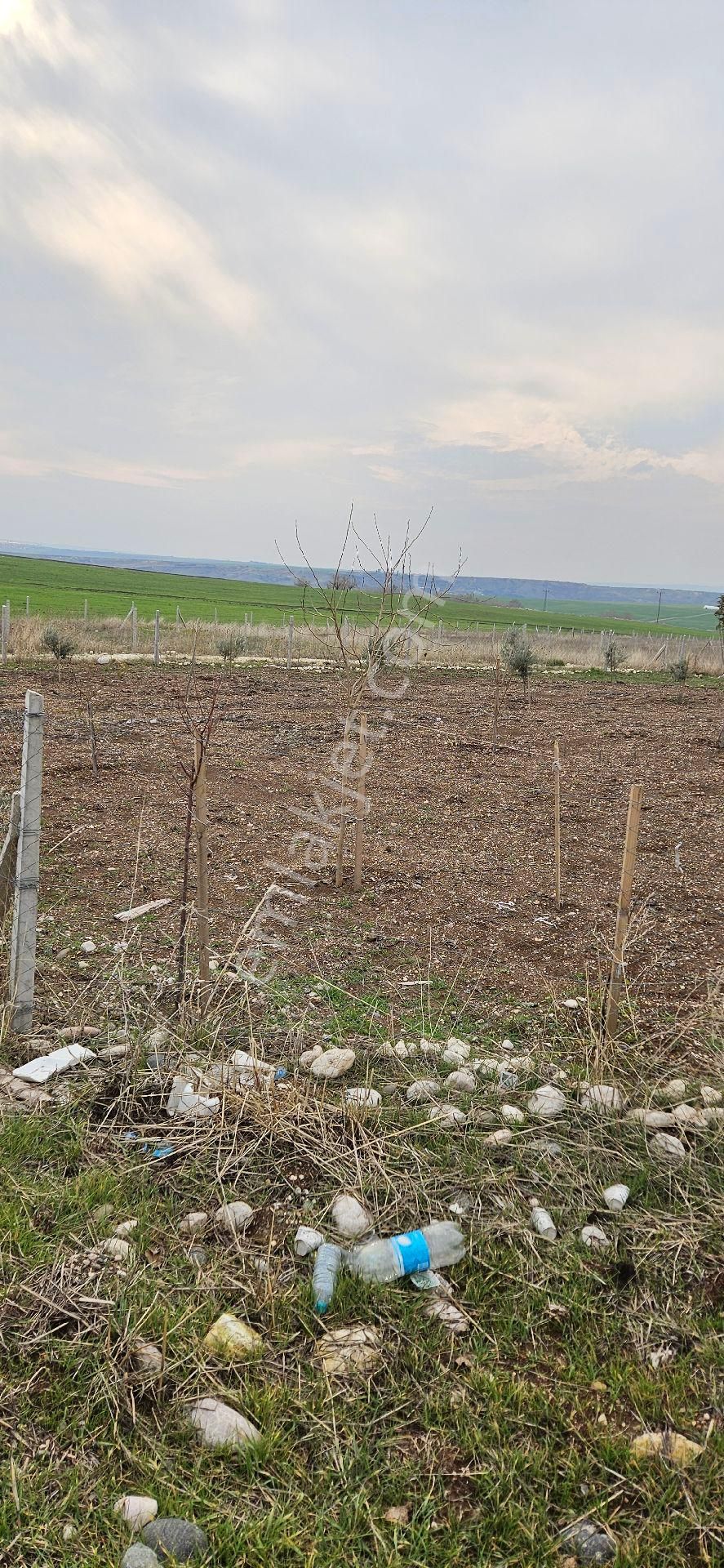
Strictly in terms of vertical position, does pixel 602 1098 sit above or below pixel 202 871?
below

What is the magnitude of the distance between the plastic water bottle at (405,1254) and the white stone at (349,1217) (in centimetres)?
5

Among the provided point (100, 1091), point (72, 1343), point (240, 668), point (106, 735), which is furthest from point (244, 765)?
point (240, 668)

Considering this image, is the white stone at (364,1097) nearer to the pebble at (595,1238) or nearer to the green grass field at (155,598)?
the pebble at (595,1238)

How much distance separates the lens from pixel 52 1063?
351cm

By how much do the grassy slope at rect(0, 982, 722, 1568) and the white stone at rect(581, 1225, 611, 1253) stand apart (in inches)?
1.3

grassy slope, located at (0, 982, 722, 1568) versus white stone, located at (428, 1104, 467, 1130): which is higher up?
white stone, located at (428, 1104, 467, 1130)

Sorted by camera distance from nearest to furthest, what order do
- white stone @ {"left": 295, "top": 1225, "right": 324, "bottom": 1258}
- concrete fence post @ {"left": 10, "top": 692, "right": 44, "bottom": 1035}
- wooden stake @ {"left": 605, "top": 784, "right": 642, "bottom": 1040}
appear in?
1. white stone @ {"left": 295, "top": 1225, "right": 324, "bottom": 1258}
2. concrete fence post @ {"left": 10, "top": 692, "right": 44, "bottom": 1035}
3. wooden stake @ {"left": 605, "top": 784, "right": 642, "bottom": 1040}

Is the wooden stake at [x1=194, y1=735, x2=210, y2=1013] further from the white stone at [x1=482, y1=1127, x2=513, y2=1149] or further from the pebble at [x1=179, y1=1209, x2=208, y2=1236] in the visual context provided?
the white stone at [x1=482, y1=1127, x2=513, y2=1149]

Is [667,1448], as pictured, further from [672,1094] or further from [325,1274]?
[672,1094]

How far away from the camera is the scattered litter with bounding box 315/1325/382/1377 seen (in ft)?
7.59

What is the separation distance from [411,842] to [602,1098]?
384 centimetres

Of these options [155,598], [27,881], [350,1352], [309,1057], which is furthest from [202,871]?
[155,598]

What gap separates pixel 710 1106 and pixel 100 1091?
95.5 inches

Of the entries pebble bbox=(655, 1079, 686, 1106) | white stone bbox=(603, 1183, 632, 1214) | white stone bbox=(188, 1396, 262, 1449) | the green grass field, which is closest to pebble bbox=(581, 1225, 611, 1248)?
white stone bbox=(603, 1183, 632, 1214)
